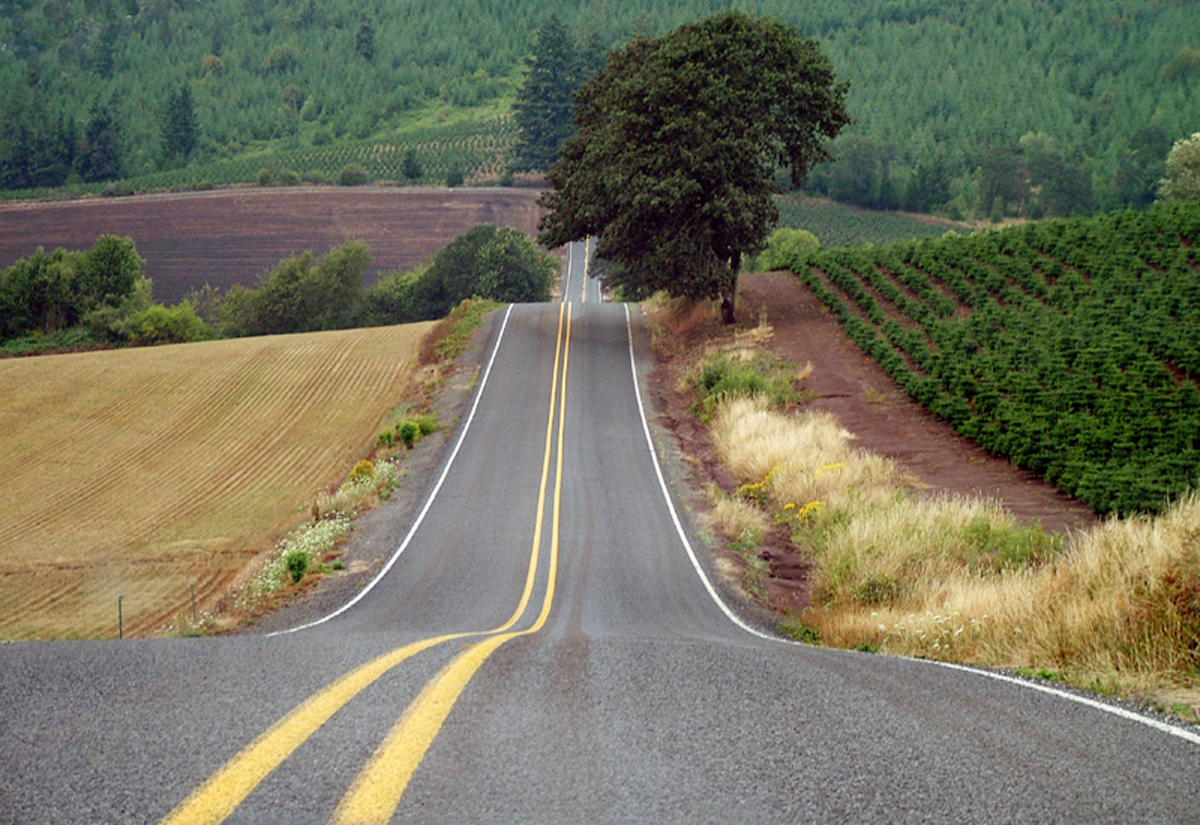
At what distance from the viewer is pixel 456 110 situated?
189m

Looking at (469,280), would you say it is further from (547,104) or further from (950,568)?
(950,568)

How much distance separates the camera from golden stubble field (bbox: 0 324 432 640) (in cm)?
2564

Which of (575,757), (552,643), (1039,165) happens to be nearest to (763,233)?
(552,643)

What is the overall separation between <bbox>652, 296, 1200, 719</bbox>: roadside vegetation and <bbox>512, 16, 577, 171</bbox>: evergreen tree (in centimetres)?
10922

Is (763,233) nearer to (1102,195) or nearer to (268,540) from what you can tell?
(268,540)

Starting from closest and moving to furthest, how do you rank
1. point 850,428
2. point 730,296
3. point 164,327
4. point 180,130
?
point 850,428 < point 730,296 < point 164,327 < point 180,130

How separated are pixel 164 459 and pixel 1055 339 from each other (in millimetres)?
38088

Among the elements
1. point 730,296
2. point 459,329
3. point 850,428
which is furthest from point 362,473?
point 730,296

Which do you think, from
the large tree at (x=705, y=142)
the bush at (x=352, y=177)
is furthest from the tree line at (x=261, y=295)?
the bush at (x=352, y=177)

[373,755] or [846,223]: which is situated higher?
[846,223]

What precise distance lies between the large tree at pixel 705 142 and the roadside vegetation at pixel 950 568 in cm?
1310

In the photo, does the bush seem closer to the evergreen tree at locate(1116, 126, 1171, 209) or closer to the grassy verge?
the grassy verge

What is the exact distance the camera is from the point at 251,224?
116938 millimetres

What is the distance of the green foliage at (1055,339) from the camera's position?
2378cm
